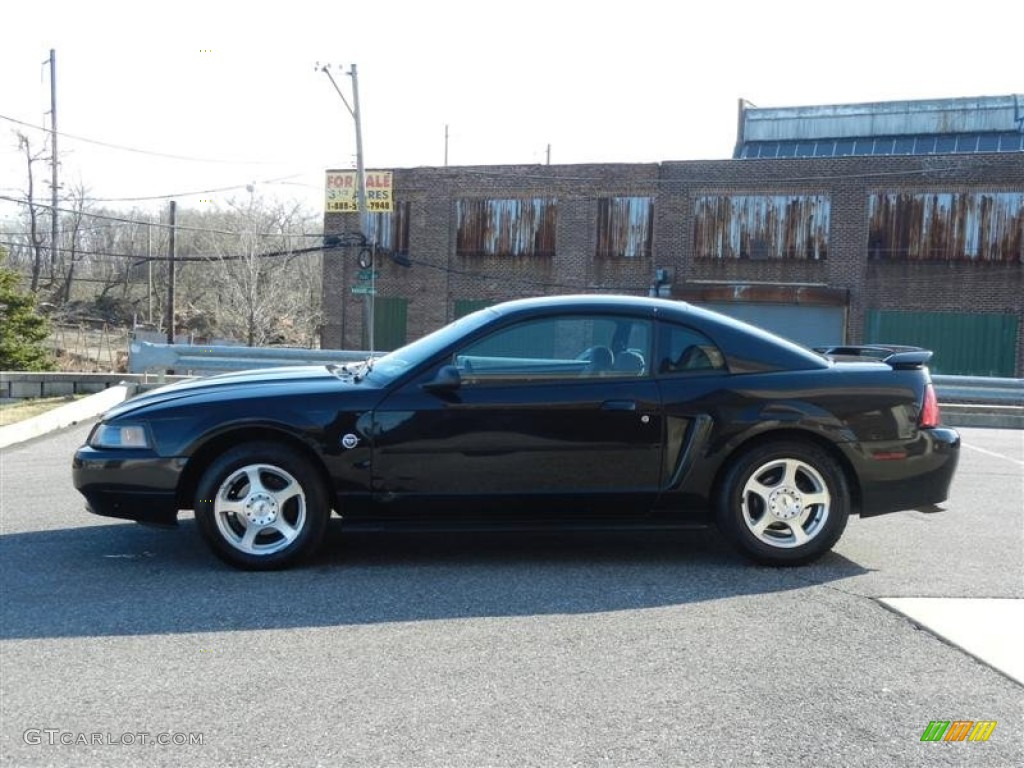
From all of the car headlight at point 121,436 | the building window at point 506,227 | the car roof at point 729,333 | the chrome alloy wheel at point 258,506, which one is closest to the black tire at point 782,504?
the car roof at point 729,333

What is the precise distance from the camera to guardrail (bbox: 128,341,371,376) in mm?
14250

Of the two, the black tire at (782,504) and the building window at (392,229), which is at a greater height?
the building window at (392,229)

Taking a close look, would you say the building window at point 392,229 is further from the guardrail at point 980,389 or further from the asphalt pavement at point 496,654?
the asphalt pavement at point 496,654

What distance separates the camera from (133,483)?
17.8 feet

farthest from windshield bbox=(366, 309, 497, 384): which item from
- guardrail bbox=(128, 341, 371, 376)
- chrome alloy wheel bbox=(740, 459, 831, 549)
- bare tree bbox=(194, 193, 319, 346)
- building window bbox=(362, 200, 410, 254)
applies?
bare tree bbox=(194, 193, 319, 346)

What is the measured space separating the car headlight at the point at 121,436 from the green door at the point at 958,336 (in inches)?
1188

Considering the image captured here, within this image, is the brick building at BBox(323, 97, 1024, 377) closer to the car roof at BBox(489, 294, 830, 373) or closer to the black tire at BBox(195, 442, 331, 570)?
the car roof at BBox(489, 294, 830, 373)

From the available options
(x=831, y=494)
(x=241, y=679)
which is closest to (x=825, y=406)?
(x=831, y=494)

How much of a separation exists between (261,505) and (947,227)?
3103 cm

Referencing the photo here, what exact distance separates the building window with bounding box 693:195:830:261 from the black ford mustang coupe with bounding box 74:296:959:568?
28745mm

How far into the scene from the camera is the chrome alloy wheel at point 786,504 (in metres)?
A: 5.55

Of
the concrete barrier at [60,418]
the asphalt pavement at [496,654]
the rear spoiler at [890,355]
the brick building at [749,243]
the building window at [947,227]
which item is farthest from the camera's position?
the brick building at [749,243]

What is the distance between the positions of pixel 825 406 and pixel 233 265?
161ft

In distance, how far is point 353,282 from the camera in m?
37.7
